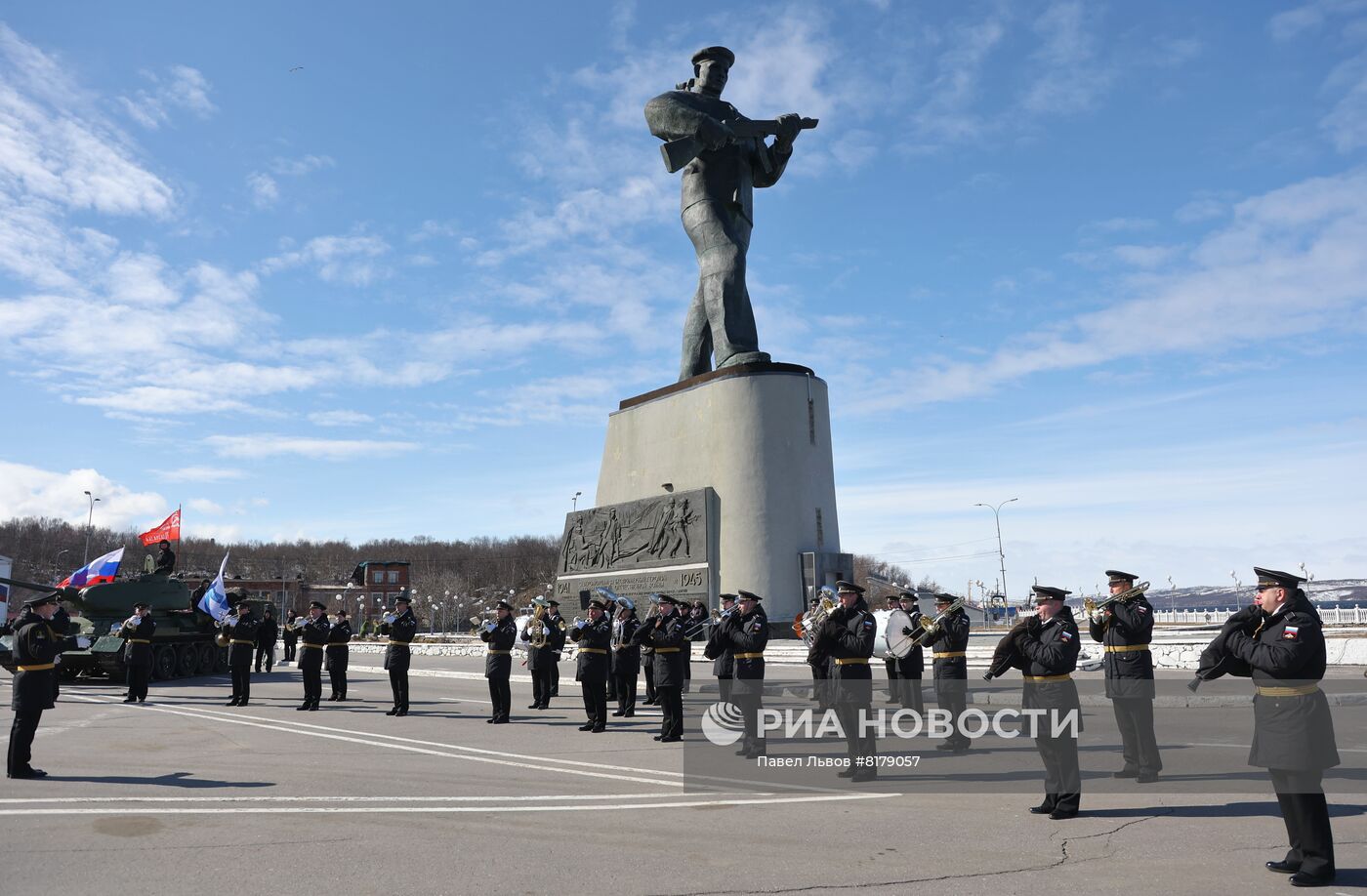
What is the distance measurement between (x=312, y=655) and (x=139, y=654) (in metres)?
3.41

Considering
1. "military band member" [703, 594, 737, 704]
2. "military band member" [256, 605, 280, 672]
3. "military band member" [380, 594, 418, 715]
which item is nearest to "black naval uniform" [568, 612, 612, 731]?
"military band member" [703, 594, 737, 704]

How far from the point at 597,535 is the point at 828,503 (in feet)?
22.0

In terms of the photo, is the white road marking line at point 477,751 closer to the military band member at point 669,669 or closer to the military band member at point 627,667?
the military band member at point 669,669

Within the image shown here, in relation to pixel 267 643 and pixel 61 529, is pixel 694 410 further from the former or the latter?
pixel 61 529

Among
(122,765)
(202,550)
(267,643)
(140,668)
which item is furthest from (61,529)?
(122,765)

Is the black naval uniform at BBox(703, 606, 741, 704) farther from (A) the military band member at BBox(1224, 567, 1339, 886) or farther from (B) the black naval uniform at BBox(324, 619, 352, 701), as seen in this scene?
(B) the black naval uniform at BBox(324, 619, 352, 701)

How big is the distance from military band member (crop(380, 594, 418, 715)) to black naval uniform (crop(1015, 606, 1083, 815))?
948 centimetres

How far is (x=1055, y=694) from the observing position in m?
6.54

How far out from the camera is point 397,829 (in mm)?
5980

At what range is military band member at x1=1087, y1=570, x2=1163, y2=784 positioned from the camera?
24.5ft

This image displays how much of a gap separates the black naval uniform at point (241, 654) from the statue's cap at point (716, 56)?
19.0 meters

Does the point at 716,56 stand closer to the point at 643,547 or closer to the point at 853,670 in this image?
the point at 643,547

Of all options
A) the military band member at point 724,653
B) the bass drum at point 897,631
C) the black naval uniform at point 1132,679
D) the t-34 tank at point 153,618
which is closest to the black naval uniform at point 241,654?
the t-34 tank at point 153,618

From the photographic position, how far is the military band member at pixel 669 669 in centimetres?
1048
